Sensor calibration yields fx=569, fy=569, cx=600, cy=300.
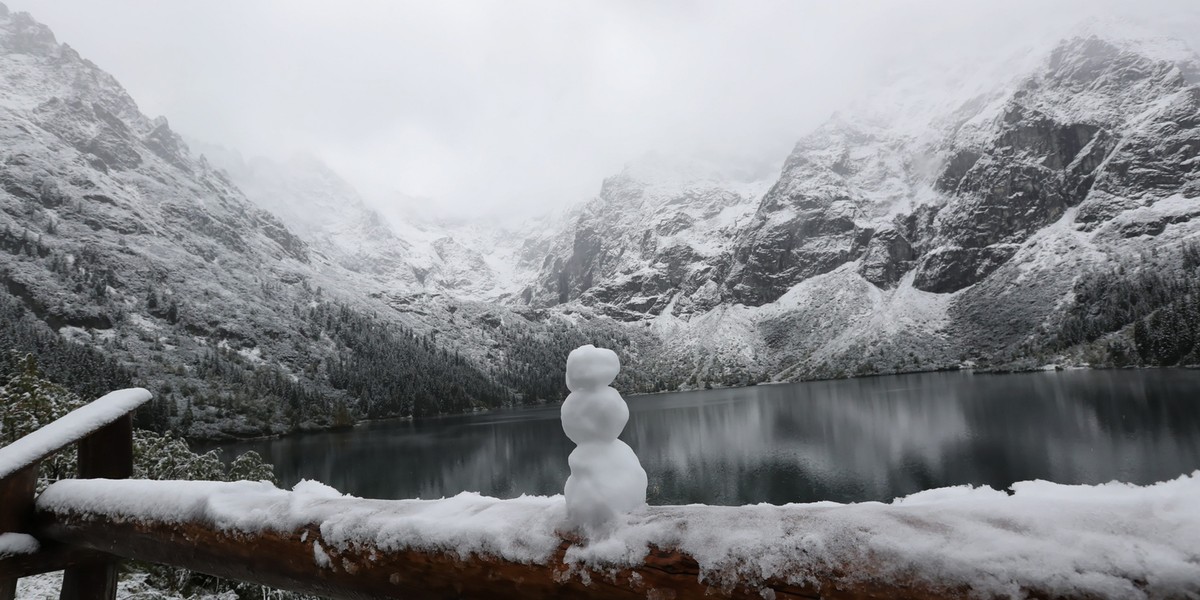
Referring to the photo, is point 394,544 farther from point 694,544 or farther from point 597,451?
point 694,544

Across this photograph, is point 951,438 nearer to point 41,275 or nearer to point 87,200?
point 41,275

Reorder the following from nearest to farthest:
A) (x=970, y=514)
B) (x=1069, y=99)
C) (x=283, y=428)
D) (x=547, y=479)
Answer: (x=970, y=514)
(x=547, y=479)
(x=283, y=428)
(x=1069, y=99)

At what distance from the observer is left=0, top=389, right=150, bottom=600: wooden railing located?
245cm

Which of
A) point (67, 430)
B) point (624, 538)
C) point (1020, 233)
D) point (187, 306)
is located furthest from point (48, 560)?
point (1020, 233)

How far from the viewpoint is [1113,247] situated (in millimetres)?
141625

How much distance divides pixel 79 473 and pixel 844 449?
50.9 metres

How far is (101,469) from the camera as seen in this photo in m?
2.96

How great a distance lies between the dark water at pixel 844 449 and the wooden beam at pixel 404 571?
→ 3335 cm

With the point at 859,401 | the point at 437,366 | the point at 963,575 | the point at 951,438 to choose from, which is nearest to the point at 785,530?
the point at 963,575

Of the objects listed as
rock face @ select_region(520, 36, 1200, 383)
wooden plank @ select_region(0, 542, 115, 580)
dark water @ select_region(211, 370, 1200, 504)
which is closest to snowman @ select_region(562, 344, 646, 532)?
wooden plank @ select_region(0, 542, 115, 580)

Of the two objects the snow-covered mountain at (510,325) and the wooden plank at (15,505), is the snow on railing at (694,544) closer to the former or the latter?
the wooden plank at (15,505)

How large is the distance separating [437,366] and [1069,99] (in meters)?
224

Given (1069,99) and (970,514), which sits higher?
(1069,99)

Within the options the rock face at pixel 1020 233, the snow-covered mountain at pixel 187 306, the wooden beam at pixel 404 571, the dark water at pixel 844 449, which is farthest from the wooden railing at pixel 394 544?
the rock face at pixel 1020 233
